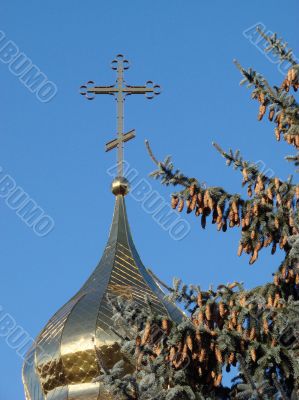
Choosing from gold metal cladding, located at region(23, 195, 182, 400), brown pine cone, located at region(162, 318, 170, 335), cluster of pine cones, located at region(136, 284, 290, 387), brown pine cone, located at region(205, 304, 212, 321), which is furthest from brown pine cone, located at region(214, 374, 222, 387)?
gold metal cladding, located at region(23, 195, 182, 400)

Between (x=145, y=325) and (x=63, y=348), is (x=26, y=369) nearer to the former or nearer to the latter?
(x=63, y=348)

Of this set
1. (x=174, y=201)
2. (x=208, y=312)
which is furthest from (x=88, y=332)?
(x=208, y=312)

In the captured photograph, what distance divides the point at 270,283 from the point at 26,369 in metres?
8.03

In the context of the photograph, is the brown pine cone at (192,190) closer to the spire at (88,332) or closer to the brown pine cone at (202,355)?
the brown pine cone at (202,355)

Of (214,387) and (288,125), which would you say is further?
(288,125)

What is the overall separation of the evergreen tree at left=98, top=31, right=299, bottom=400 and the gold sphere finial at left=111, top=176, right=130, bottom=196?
31.5 ft

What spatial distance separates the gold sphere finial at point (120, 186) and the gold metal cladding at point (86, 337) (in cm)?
140

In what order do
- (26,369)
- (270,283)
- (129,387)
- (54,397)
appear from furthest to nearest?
(26,369) → (54,397) → (270,283) → (129,387)

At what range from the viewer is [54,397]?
1537 cm

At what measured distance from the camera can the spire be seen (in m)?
15.2

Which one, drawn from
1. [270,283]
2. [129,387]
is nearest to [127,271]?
[270,283]

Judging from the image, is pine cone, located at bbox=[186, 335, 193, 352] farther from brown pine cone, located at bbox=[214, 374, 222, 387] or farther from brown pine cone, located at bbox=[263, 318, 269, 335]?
brown pine cone, located at bbox=[263, 318, 269, 335]

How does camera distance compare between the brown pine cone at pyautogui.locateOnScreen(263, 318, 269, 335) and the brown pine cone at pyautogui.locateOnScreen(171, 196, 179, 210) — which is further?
the brown pine cone at pyautogui.locateOnScreen(171, 196, 179, 210)

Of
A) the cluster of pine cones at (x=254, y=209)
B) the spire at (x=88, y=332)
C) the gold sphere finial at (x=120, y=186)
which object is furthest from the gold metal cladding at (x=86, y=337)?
the cluster of pine cones at (x=254, y=209)
